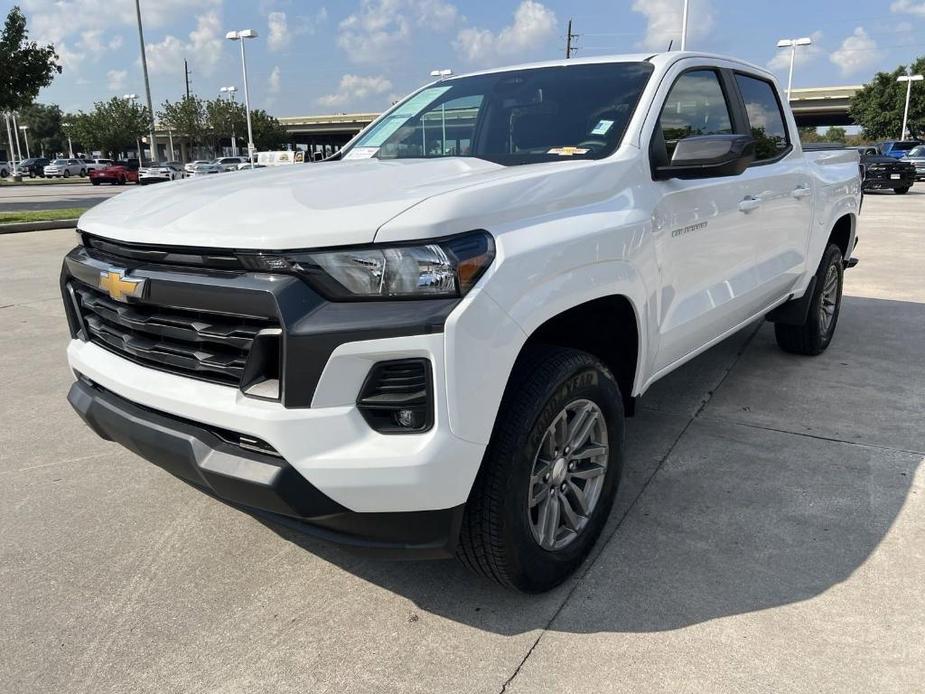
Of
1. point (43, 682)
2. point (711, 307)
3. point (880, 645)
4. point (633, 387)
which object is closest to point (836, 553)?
point (880, 645)

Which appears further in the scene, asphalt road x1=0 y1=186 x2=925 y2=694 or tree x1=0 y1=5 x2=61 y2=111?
tree x1=0 y1=5 x2=61 y2=111

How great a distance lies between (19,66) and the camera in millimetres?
14984

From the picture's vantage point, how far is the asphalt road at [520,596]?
2186 mm

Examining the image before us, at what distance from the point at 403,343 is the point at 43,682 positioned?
4.86 ft

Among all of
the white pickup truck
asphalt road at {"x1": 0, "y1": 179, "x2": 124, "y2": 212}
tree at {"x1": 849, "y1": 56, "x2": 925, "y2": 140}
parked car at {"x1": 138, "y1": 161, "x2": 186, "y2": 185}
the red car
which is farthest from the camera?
tree at {"x1": 849, "y1": 56, "x2": 925, "y2": 140}

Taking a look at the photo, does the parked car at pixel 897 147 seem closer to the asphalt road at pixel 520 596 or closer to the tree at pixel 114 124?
the asphalt road at pixel 520 596

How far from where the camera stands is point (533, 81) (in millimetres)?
3537

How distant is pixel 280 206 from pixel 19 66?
1621 centimetres

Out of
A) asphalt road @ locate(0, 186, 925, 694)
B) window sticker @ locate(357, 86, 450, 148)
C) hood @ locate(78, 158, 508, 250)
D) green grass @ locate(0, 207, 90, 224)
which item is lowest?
asphalt road @ locate(0, 186, 925, 694)

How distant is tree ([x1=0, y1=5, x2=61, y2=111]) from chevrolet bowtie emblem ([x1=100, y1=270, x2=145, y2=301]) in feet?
50.8

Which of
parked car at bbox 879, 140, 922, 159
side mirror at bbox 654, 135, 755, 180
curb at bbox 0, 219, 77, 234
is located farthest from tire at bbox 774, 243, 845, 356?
parked car at bbox 879, 140, 922, 159

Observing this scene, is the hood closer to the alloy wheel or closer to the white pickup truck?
the white pickup truck

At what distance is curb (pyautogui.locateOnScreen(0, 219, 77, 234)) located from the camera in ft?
44.4

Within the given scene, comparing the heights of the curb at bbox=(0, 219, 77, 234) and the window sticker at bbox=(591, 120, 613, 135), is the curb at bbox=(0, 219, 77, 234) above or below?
Answer: below
